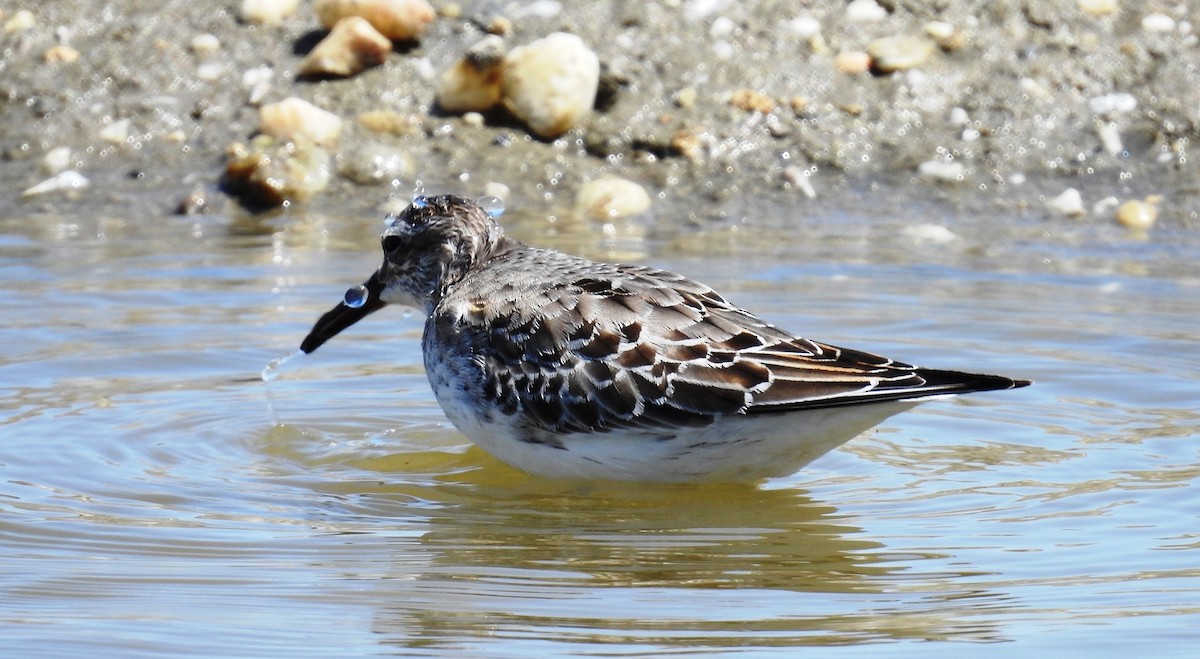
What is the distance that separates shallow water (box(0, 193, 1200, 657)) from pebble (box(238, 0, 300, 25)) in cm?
249

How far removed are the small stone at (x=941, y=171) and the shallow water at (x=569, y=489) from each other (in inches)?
43.0

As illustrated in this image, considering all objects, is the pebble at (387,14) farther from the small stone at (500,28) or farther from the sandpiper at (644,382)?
the sandpiper at (644,382)

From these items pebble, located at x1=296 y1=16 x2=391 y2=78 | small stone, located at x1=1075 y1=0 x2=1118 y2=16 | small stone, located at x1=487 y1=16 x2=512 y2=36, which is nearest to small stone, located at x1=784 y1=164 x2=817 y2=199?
small stone, located at x1=487 y1=16 x2=512 y2=36

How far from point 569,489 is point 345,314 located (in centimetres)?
184

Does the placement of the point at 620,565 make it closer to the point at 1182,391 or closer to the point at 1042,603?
the point at 1042,603

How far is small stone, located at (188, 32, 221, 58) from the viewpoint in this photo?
40.4 feet

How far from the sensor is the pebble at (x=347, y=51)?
470 inches

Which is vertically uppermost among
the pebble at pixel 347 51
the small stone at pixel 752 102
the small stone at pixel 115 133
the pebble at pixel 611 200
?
the pebble at pixel 347 51

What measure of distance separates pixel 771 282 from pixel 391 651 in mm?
5587

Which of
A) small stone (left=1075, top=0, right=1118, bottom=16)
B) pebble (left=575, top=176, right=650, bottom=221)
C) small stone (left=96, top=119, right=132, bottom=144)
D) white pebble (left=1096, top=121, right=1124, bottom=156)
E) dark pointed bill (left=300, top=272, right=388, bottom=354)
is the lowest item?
dark pointed bill (left=300, top=272, right=388, bottom=354)

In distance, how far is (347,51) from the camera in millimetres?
11969

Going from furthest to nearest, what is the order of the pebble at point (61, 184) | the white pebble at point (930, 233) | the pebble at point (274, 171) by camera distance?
the pebble at point (61, 184), the pebble at point (274, 171), the white pebble at point (930, 233)

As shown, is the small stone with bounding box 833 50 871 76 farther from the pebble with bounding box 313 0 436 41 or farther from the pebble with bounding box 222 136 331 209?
the pebble with bounding box 222 136 331 209

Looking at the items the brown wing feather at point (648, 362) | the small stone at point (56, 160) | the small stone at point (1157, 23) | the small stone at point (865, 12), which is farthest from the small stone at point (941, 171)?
the small stone at point (56, 160)
